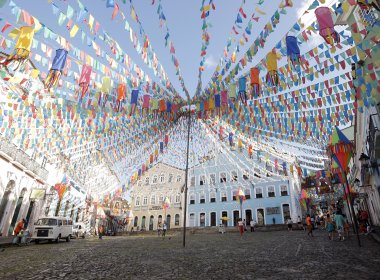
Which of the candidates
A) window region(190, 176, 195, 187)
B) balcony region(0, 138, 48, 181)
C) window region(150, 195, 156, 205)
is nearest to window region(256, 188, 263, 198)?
window region(190, 176, 195, 187)

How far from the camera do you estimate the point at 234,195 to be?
116 ft

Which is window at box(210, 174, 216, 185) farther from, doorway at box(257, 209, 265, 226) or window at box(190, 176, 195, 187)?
doorway at box(257, 209, 265, 226)

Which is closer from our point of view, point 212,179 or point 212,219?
point 212,219

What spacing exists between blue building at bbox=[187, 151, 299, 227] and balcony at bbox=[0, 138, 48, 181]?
1804cm

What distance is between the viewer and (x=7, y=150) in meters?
15.2

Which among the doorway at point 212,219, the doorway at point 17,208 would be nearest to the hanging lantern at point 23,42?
the doorway at point 17,208

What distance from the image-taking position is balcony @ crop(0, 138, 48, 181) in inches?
592

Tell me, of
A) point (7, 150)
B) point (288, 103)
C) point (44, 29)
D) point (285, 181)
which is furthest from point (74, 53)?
point (285, 181)

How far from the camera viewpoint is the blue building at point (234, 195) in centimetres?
3203

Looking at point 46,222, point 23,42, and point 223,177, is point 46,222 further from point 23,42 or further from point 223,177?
point 223,177

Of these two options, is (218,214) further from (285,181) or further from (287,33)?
(287,33)

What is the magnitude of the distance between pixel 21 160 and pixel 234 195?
26807 mm

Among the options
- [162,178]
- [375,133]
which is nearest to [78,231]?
[162,178]

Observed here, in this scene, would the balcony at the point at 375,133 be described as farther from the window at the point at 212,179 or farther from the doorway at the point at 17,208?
the window at the point at 212,179
